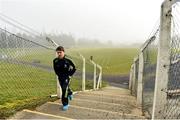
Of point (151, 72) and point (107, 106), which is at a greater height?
point (151, 72)

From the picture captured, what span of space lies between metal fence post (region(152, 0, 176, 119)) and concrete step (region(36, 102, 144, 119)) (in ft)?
3.79

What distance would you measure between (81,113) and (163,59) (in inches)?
80.4

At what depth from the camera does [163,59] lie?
3377 mm

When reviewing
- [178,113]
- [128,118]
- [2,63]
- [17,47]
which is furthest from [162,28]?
[2,63]

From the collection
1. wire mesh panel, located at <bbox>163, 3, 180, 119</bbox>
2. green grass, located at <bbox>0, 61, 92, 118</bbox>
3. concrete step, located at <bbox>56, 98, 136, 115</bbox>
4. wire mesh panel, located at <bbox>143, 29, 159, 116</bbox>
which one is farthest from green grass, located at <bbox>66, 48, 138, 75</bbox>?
wire mesh panel, located at <bbox>163, 3, 180, 119</bbox>

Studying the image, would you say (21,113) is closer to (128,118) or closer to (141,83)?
(128,118)

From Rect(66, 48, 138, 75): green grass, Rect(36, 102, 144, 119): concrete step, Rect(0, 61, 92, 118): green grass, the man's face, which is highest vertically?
Rect(66, 48, 138, 75): green grass

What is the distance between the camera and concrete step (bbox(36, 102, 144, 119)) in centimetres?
467

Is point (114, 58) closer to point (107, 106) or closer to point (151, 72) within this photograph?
point (107, 106)

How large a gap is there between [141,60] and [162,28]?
2964mm

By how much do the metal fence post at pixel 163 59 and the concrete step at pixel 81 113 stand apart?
1.16 meters

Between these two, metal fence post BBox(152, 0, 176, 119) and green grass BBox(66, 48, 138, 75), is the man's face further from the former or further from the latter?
green grass BBox(66, 48, 138, 75)

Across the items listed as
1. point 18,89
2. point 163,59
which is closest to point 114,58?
point 18,89

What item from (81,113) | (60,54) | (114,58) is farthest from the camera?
(114,58)
